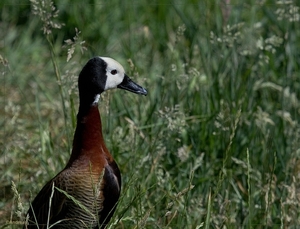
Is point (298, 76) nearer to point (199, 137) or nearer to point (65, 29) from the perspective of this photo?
point (199, 137)

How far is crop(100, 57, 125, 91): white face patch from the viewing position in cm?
304

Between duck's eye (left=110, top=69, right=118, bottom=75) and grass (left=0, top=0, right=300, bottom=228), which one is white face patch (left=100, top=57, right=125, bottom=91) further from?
grass (left=0, top=0, right=300, bottom=228)

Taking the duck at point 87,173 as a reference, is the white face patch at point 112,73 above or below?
above

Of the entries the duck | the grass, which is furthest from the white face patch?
the grass

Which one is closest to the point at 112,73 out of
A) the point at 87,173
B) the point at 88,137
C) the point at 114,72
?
the point at 114,72

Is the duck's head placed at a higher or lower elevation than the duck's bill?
higher

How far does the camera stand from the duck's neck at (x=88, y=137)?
9.84 ft

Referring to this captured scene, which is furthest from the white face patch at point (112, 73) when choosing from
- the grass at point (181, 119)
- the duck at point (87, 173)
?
the grass at point (181, 119)

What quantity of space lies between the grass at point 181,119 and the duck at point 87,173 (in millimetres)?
64

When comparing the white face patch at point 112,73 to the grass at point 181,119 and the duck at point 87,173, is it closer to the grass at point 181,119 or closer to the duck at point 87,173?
the duck at point 87,173

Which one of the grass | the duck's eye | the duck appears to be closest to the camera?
the duck

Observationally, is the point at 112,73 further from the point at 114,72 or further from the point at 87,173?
the point at 87,173

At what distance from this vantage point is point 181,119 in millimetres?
3367

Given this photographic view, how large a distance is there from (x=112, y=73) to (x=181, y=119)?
41 centimetres
